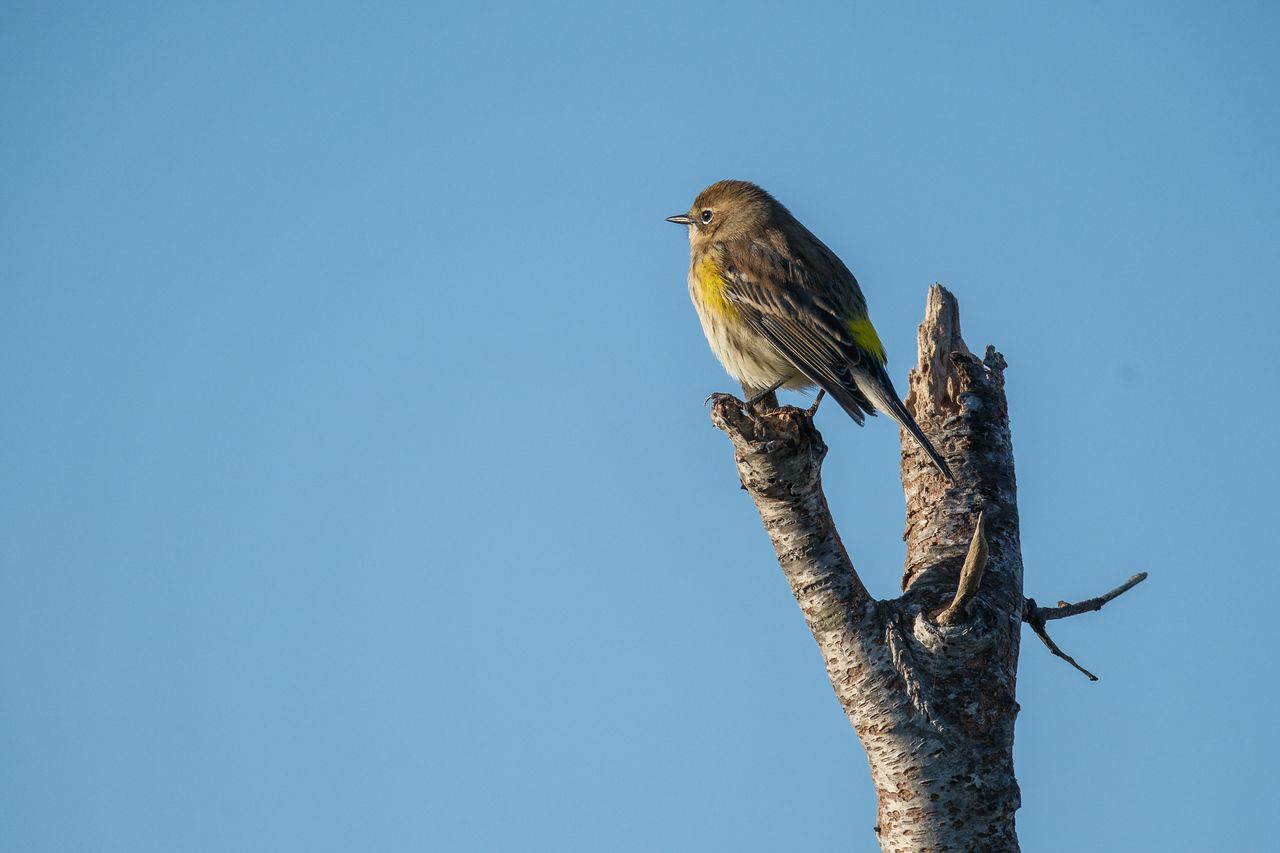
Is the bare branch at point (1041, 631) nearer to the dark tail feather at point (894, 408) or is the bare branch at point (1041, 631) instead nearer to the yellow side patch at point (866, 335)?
the dark tail feather at point (894, 408)

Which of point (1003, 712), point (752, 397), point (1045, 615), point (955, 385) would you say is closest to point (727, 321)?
point (752, 397)

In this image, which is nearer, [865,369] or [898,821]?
[898,821]

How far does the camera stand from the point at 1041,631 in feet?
24.8

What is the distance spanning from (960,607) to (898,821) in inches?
43.7

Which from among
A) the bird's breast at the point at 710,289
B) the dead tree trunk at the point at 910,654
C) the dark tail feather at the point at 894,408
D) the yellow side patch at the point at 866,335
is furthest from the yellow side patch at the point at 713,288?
the dead tree trunk at the point at 910,654

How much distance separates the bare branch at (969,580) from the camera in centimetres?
605

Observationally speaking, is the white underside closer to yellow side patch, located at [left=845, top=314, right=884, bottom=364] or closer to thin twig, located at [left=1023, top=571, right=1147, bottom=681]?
yellow side patch, located at [left=845, top=314, right=884, bottom=364]

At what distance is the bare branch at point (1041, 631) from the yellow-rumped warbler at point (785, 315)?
175cm

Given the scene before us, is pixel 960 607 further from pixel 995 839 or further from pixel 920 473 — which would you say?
pixel 920 473

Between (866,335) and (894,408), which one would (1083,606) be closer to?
(894,408)

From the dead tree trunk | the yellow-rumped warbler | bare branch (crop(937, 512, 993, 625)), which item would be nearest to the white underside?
the yellow-rumped warbler

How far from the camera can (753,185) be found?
39.5ft

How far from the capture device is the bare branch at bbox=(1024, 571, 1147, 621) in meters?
7.51

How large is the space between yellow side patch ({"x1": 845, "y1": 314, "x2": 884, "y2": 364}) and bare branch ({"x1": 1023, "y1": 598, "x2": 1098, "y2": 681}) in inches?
110
